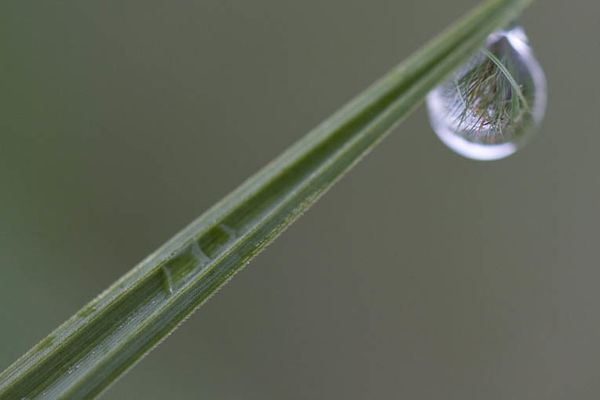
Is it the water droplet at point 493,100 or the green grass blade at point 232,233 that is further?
the water droplet at point 493,100

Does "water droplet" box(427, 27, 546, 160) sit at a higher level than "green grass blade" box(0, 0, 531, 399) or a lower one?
higher

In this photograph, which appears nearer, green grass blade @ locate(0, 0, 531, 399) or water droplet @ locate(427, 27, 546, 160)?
green grass blade @ locate(0, 0, 531, 399)

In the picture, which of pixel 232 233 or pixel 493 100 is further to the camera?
pixel 493 100

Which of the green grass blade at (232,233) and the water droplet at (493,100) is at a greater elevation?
the water droplet at (493,100)

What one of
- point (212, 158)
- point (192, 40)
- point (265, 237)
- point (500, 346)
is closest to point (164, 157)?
point (212, 158)
